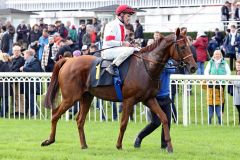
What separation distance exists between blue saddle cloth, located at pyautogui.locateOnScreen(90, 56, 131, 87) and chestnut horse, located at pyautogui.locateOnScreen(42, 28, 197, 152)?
70 mm

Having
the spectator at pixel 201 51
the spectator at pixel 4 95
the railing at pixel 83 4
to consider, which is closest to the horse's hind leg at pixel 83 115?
the spectator at pixel 4 95

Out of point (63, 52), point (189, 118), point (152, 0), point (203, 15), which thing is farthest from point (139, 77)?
point (152, 0)

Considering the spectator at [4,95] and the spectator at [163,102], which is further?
the spectator at [4,95]

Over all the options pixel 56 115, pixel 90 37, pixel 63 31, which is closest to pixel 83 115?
pixel 56 115

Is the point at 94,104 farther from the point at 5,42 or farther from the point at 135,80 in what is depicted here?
the point at 5,42

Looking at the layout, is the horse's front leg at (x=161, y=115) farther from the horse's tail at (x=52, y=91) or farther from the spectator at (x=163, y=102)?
the horse's tail at (x=52, y=91)

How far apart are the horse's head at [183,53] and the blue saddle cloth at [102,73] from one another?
2.43ft

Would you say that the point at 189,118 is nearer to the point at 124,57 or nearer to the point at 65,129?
the point at 65,129

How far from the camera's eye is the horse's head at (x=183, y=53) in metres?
12.1

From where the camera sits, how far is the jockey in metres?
12.4

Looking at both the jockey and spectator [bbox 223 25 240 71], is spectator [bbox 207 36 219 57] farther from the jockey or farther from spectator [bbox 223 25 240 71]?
the jockey

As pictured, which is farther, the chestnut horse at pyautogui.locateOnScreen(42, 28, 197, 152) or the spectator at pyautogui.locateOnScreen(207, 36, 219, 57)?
the spectator at pyautogui.locateOnScreen(207, 36, 219, 57)

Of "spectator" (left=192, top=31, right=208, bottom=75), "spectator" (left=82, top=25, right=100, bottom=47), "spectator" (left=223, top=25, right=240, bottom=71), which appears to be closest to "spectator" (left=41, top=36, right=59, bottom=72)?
"spectator" (left=192, top=31, right=208, bottom=75)

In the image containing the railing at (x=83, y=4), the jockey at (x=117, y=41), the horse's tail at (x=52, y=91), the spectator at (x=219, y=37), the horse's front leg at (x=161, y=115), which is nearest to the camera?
the horse's front leg at (x=161, y=115)
